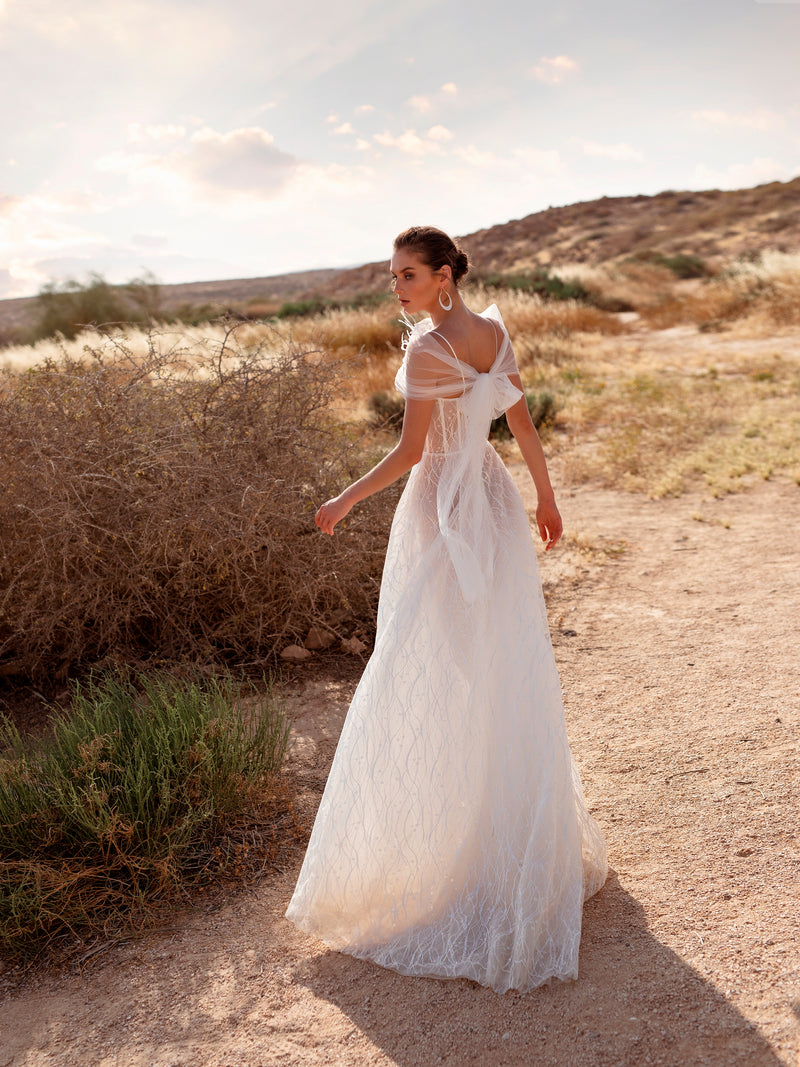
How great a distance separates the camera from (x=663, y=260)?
2595cm

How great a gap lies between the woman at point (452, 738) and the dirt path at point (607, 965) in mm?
146

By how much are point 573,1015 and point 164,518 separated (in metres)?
2.56

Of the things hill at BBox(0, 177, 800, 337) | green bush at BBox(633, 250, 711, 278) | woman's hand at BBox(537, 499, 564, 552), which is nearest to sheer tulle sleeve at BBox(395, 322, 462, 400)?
woman's hand at BBox(537, 499, 564, 552)

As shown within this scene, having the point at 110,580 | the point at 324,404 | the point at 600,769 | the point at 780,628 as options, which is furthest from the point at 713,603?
the point at 110,580

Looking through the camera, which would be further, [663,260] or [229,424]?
[663,260]

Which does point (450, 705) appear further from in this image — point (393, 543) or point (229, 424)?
point (229, 424)

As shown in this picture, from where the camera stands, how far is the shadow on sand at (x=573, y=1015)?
174 cm

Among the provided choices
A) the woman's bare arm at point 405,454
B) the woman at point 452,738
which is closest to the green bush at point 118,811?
the woman at point 452,738

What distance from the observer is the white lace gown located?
205 centimetres

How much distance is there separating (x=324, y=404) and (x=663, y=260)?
2491 centimetres

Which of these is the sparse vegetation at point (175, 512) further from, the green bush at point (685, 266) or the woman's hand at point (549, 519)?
the green bush at point (685, 266)

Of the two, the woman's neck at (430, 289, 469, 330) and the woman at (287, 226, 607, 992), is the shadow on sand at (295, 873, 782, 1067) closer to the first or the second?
the woman at (287, 226, 607, 992)

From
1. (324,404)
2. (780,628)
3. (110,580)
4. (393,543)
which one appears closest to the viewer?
(393,543)

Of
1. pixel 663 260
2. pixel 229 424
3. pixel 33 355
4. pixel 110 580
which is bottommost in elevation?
pixel 110 580
